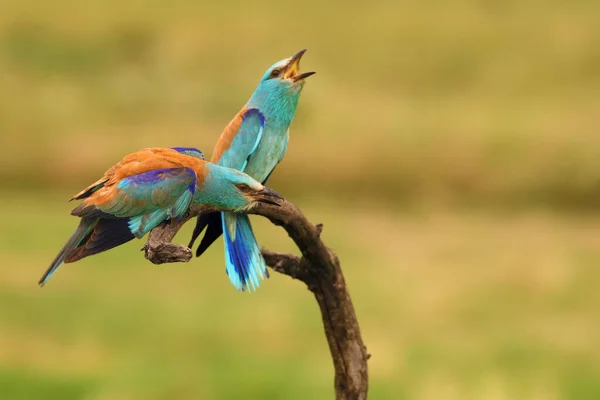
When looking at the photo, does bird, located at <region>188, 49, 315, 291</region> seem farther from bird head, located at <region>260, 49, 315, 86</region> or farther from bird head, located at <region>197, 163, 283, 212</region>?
bird head, located at <region>197, 163, 283, 212</region>

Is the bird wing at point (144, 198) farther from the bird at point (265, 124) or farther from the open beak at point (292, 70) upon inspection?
the open beak at point (292, 70)

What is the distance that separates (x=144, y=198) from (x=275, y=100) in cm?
52

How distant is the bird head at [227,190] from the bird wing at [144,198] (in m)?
0.02

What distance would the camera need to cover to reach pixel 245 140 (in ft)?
5.70

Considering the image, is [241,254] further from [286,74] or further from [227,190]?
[286,74]

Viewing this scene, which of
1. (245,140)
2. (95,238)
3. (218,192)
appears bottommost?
(95,238)

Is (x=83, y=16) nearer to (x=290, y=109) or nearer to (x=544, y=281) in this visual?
(x=544, y=281)

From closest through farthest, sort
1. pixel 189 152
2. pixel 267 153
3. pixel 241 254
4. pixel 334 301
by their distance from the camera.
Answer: pixel 189 152 → pixel 241 254 → pixel 334 301 → pixel 267 153

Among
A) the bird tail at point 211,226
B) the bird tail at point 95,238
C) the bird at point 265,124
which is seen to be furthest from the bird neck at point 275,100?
the bird tail at point 95,238

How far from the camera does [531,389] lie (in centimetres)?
261

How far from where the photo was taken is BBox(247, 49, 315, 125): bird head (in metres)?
1.72

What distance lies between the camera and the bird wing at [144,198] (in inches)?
50.4

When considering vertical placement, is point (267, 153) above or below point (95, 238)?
above

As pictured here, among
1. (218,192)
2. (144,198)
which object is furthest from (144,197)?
(218,192)
